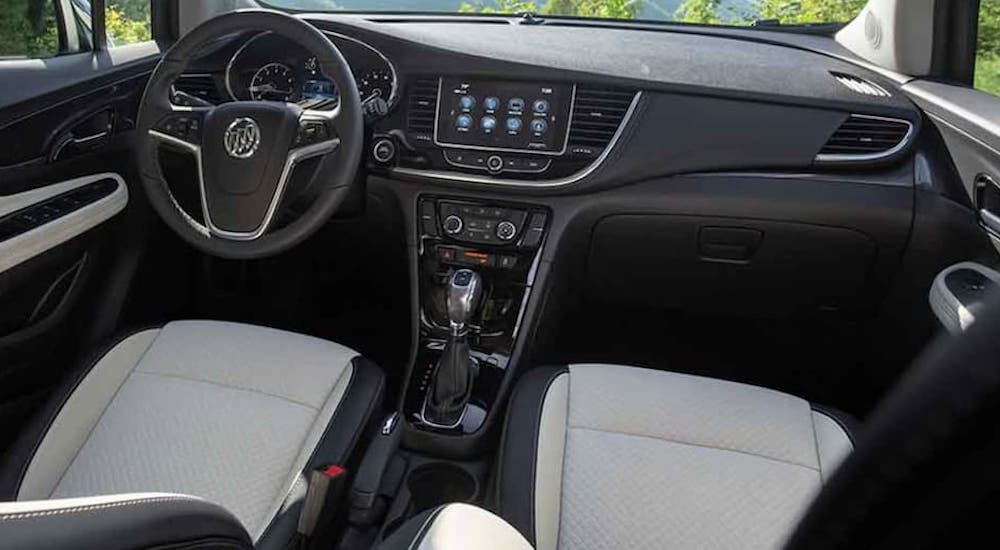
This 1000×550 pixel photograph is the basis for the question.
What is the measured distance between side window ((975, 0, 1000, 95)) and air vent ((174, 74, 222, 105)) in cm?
177

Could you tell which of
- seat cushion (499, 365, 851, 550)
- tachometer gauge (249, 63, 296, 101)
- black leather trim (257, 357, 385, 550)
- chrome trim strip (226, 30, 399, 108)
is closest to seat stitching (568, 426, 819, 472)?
seat cushion (499, 365, 851, 550)

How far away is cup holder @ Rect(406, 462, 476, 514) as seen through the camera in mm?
1951

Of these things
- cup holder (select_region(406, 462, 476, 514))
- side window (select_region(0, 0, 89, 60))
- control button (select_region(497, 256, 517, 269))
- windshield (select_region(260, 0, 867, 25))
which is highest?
windshield (select_region(260, 0, 867, 25))

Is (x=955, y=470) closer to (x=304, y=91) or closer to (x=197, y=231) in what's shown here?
(x=197, y=231)

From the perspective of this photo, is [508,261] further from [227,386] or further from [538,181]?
[227,386]

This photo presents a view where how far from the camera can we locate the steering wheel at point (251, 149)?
1.78m

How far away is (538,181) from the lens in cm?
209

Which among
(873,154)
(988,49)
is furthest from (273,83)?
(988,49)

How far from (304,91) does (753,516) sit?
1.40 m

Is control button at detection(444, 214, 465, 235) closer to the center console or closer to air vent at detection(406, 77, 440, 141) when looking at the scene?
the center console

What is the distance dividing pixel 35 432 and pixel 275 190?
2.02 feet

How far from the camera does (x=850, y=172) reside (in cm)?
197

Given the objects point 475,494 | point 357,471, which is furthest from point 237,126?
point 475,494

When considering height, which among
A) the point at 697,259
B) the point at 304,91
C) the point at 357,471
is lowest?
the point at 357,471
